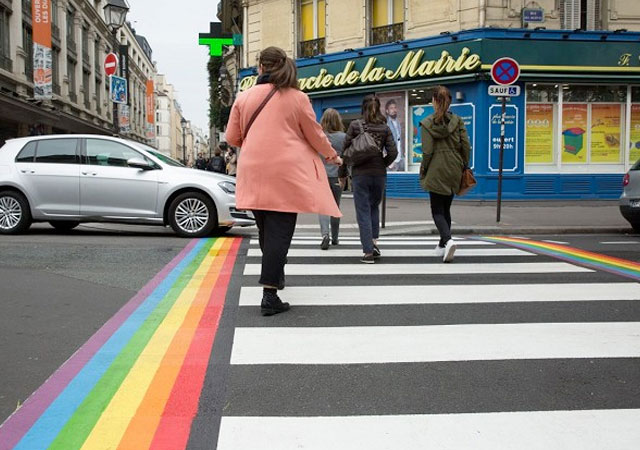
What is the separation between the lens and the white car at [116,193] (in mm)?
9398

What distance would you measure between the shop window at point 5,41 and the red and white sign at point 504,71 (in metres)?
21.4

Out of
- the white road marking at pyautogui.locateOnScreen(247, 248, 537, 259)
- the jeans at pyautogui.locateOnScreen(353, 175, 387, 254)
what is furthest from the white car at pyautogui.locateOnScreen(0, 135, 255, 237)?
the jeans at pyautogui.locateOnScreen(353, 175, 387, 254)

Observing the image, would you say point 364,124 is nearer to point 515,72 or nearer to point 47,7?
point 515,72

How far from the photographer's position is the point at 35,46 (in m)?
23.8

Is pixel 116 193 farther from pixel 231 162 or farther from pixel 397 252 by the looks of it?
pixel 231 162

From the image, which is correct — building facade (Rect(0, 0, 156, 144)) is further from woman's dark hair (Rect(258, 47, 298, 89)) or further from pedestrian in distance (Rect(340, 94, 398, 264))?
woman's dark hair (Rect(258, 47, 298, 89))

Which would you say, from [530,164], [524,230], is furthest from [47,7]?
[524,230]

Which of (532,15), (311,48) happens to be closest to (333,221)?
(532,15)

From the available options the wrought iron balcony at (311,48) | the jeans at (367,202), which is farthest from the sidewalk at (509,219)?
the wrought iron balcony at (311,48)

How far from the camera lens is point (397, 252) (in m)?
7.91

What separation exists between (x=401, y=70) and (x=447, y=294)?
1531 centimetres

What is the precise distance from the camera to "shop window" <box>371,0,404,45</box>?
66.6 feet

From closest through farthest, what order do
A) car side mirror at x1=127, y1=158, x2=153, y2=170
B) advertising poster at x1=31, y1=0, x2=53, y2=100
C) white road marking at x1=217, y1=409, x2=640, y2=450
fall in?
white road marking at x1=217, y1=409, x2=640, y2=450
car side mirror at x1=127, y1=158, x2=153, y2=170
advertising poster at x1=31, y1=0, x2=53, y2=100

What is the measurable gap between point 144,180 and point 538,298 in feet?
20.6
